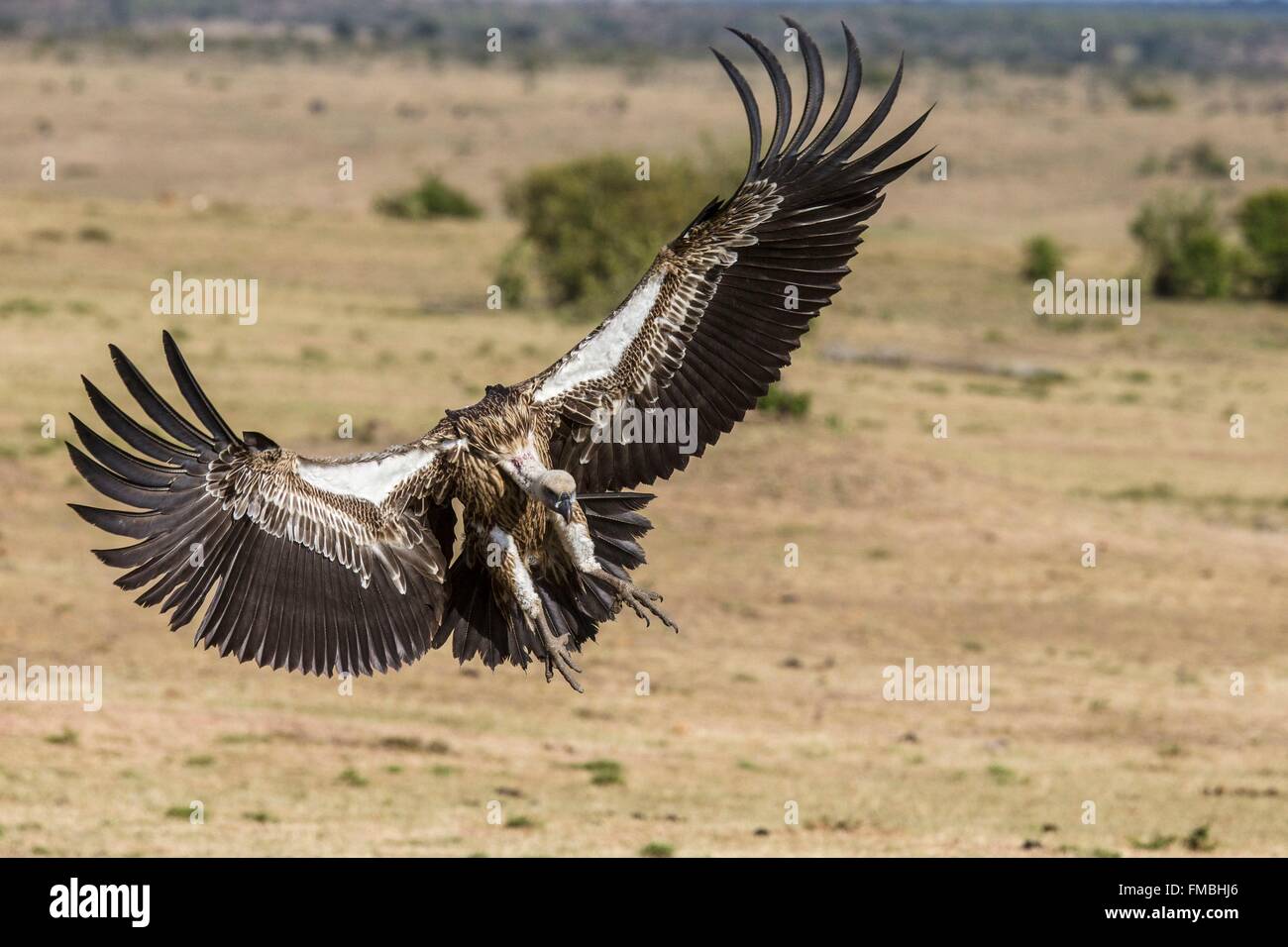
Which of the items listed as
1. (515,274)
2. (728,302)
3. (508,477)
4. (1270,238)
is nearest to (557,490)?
(508,477)

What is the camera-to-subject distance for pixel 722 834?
13.0 metres

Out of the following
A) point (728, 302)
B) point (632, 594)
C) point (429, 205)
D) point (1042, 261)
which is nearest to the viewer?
point (632, 594)

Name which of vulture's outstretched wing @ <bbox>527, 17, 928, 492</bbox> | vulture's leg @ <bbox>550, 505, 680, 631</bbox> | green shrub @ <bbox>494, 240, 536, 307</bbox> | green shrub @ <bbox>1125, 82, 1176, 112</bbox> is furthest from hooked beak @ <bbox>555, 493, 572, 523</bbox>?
green shrub @ <bbox>1125, 82, 1176, 112</bbox>

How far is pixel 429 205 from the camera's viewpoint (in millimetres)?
50938

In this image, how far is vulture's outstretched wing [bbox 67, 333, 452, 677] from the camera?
6715 mm

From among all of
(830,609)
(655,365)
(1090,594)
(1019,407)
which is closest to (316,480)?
(655,365)

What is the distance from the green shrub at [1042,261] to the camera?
43406 millimetres

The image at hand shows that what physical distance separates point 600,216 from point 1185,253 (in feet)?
47.9

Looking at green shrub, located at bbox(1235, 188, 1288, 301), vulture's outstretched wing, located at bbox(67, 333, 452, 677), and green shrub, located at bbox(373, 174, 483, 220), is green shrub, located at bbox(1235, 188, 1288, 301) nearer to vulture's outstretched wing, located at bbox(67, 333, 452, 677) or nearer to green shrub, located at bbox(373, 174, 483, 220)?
green shrub, located at bbox(373, 174, 483, 220)

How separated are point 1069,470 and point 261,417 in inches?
439

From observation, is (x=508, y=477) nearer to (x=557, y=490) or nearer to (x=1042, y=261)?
(x=557, y=490)

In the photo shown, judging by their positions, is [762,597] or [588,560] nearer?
[588,560]

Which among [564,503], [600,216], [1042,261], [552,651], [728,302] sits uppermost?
[600,216]

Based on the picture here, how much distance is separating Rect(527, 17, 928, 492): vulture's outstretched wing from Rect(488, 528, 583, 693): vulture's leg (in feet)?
1.83
